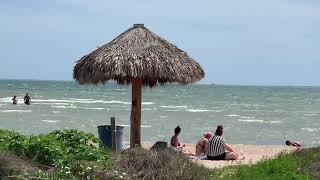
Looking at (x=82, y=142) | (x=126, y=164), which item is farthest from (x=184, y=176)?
(x=82, y=142)

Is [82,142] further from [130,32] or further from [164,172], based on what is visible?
[130,32]

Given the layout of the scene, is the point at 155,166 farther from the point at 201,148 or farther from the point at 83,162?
the point at 201,148

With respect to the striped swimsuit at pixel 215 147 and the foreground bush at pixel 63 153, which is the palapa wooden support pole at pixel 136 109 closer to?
the striped swimsuit at pixel 215 147

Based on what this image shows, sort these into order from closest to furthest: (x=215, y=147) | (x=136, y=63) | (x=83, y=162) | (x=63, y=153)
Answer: (x=83, y=162) → (x=63, y=153) → (x=136, y=63) → (x=215, y=147)

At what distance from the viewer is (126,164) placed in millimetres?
7824

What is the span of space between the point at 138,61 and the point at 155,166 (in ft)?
10.0

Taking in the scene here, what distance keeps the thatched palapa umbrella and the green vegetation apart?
6.73ft

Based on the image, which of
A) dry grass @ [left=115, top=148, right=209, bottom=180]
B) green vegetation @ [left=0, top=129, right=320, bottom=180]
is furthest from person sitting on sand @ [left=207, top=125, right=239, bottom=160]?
dry grass @ [left=115, top=148, right=209, bottom=180]

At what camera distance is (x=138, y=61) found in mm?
10484

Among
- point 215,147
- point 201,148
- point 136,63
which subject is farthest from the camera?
point 201,148

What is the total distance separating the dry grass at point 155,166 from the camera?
300 inches

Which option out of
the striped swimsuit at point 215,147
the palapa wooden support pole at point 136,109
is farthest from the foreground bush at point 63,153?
the striped swimsuit at point 215,147

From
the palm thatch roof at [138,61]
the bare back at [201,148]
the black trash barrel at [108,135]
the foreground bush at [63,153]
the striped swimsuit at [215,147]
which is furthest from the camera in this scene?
the bare back at [201,148]

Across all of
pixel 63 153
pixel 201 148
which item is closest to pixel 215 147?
pixel 201 148
